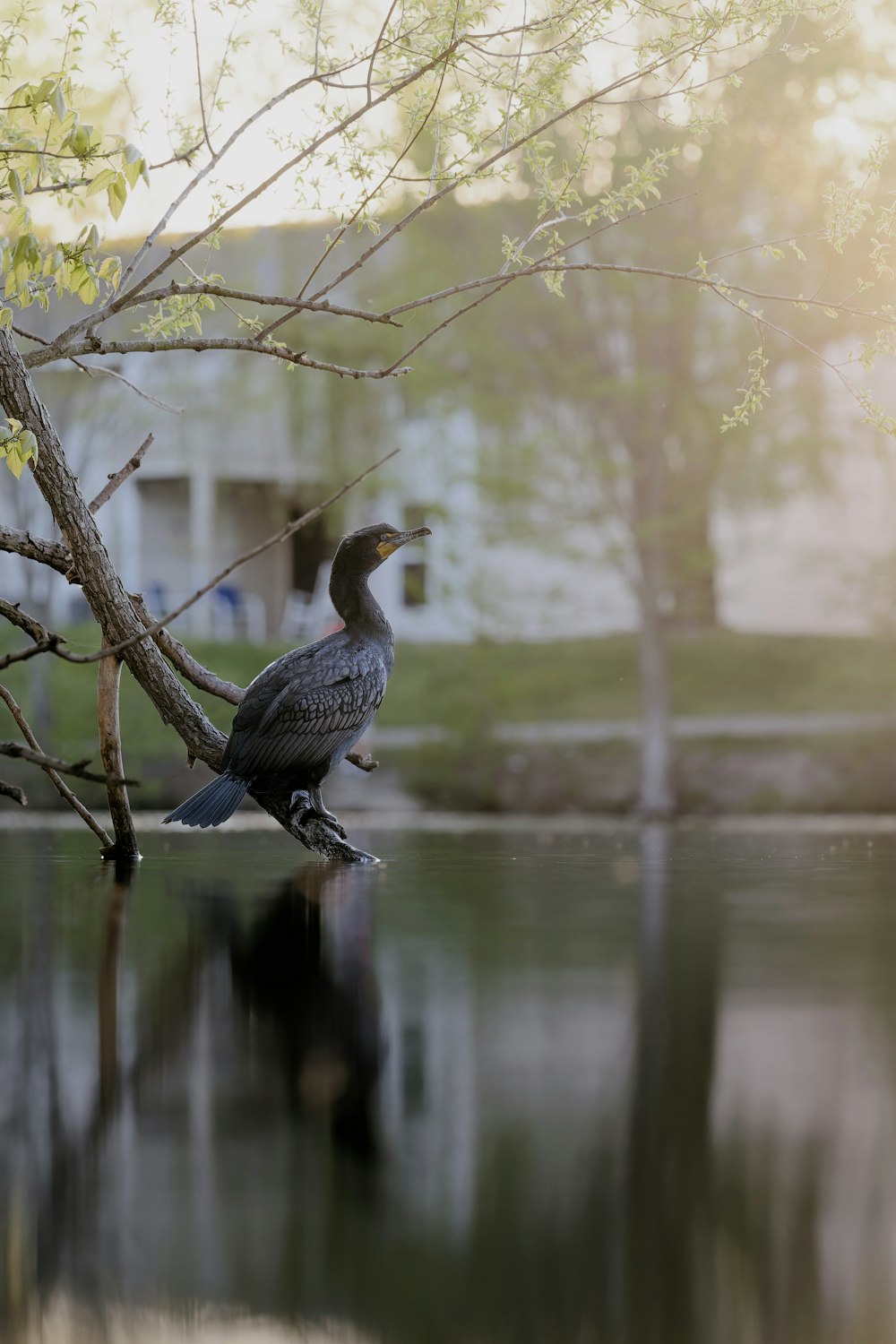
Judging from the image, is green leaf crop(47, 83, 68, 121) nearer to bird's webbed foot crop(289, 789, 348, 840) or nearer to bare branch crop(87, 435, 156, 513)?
bare branch crop(87, 435, 156, 513)

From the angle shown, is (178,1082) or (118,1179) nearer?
(118,1179)

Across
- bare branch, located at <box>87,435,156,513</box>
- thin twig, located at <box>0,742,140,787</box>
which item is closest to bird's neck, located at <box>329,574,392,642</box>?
bare branch, located at <box>87,435,156,513</box>

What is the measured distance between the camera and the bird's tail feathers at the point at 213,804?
5047mm

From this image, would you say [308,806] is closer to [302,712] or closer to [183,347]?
[302,712]

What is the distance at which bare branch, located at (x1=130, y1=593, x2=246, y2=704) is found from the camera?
223 inches

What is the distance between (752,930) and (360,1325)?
2.42 meters

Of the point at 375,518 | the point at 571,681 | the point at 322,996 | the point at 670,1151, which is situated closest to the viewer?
the point at 670,1151

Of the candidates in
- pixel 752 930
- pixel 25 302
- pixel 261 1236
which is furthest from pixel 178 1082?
pixel 25 302

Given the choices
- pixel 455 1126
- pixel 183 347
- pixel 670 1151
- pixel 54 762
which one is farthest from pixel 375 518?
pixel 670 1151

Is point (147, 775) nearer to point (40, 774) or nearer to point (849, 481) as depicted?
point (40, 774)

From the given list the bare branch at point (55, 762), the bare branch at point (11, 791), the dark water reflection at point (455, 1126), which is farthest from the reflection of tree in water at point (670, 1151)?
the bare branch at point (11, 791)

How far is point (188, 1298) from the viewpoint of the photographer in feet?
5.63

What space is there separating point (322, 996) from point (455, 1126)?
0.91m

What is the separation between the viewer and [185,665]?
5758 mm
